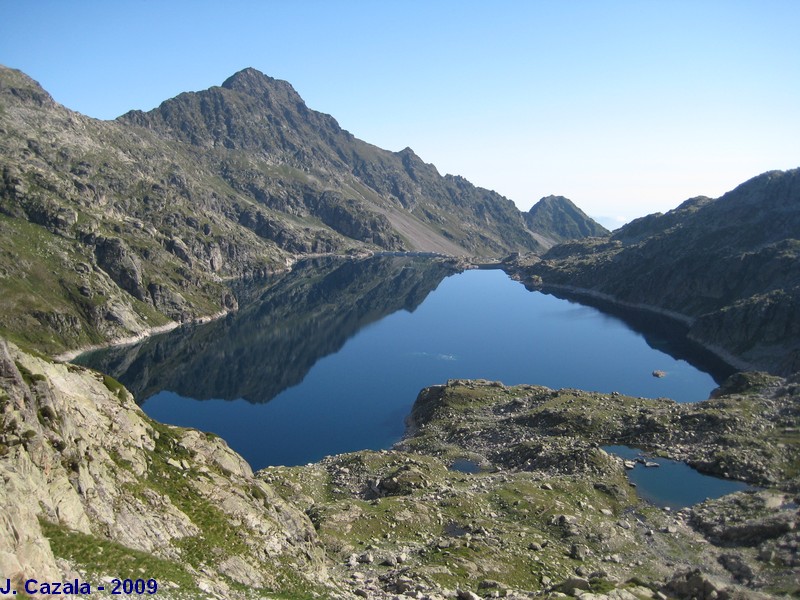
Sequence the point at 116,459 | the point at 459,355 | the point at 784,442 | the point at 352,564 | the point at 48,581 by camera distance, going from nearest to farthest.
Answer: the point at 48,581 → the point at 116,459 → the point at 352,564 → the point at 784,442 → the point at 459,355

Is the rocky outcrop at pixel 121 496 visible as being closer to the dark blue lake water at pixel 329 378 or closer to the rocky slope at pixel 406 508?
the rocky slope at pixel 406 508

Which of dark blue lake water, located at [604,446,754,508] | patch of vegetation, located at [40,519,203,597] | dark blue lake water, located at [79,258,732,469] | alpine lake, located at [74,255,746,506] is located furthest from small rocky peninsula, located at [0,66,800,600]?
dark blue lake water, located at [79,258,732,469]

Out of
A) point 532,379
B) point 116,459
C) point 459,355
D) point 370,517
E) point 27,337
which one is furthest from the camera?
point 459,355

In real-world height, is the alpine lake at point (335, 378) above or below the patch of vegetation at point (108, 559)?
below

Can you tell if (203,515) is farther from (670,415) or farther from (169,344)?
(169,344)

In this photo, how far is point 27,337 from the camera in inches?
6437

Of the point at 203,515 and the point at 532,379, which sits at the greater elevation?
the point at 203,515

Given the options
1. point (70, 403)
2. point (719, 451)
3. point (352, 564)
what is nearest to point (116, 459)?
point (70, 403)

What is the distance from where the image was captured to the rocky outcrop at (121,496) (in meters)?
23.0

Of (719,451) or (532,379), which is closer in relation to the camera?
(719,451)

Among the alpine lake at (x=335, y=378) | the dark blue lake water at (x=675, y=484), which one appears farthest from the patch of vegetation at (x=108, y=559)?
the alpine lake at (x=335, y=378)

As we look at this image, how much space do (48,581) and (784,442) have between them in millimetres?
87320

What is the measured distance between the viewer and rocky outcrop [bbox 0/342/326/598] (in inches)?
904

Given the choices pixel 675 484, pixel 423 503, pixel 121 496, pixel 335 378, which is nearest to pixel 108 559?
pixel 121 496
